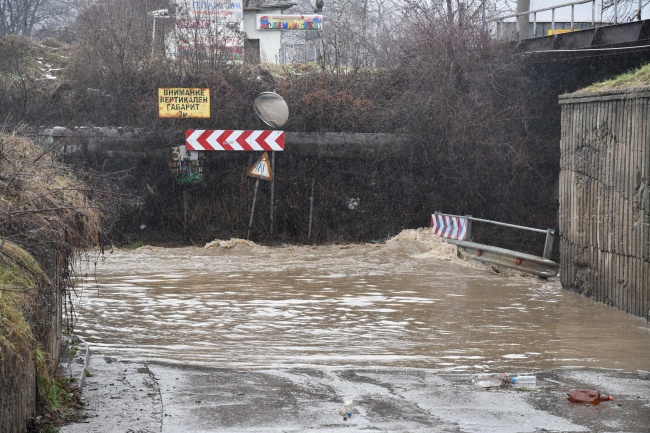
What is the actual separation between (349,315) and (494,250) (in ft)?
21.3

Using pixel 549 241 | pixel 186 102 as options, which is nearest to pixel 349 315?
pixel 549 241

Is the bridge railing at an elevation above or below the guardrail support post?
above

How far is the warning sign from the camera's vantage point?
85.0 ft

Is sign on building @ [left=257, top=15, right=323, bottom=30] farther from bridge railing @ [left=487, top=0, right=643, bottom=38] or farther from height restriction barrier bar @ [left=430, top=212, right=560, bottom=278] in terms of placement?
height restriction barrier bar @ [left=430, top=212, right=560, bottom=278]

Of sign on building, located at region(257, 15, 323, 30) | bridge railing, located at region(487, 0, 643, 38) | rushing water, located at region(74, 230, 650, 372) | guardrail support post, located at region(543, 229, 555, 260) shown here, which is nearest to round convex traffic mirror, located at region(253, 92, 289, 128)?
rushing water, located at region(74, 230, 650, 372)

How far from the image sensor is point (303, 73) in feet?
94.4

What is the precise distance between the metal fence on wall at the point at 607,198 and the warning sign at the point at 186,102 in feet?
35.7

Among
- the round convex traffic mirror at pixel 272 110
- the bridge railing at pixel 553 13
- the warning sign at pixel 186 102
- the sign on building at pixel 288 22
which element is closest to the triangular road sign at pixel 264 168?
the round convex traffic mirror at pixel 272 110

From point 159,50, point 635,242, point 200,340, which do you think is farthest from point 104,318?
point 159,50

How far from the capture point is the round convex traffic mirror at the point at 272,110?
84.4ft

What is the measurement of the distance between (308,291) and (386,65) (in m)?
12.9

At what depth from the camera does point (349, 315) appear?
15008 mm

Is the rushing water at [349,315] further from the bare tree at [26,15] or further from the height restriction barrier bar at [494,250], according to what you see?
the bare tree at [26,15]

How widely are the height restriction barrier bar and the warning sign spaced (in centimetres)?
696
